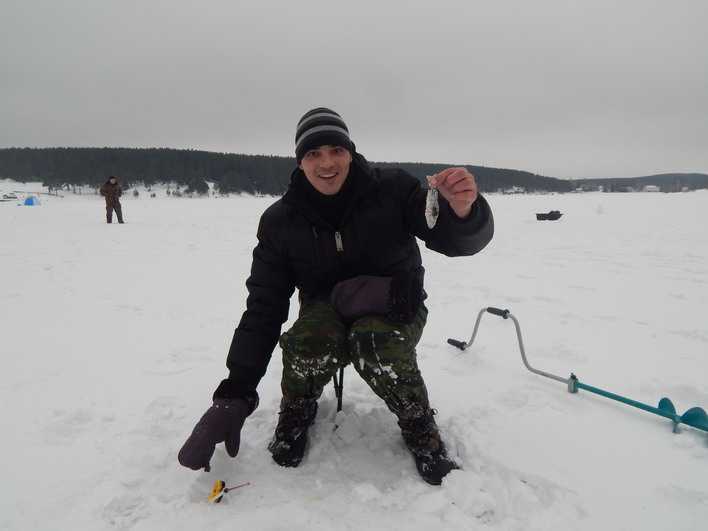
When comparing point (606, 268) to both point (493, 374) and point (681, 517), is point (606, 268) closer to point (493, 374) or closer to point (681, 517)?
point (493, 374)

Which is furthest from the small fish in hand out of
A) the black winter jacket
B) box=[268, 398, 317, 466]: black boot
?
box=[268, 398, 317, 466]: black boot

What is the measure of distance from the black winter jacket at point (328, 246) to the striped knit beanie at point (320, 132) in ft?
0.48

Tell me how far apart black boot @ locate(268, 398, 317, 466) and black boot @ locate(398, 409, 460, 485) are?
21.1 inches

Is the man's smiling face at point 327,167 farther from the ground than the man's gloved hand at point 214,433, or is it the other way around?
the man's smiling face at point 327,167

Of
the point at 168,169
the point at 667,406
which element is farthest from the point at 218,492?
the point at 168,169

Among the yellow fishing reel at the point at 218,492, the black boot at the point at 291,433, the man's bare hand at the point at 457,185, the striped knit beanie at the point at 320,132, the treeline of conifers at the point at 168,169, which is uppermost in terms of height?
the treeline of conifers at the point at 168,169

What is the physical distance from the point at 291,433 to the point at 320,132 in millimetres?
1677

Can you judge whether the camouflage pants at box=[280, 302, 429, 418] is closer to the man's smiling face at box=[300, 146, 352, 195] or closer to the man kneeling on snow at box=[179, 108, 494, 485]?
the man kneeling on snow at box=[179, 108, 494, 485]

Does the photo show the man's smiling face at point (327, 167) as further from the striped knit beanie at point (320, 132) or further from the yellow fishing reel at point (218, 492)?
the yellow fishing reel at point (218, 492)

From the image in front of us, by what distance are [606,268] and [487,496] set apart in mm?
6645

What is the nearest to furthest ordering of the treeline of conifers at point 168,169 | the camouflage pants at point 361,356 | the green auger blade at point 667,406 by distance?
1. the camouflage pants at point 361,356
2. the green auger blade at point 667,406
3. the treeline of conifers at point 168,169

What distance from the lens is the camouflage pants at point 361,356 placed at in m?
1.97

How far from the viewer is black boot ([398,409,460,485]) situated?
197 cm

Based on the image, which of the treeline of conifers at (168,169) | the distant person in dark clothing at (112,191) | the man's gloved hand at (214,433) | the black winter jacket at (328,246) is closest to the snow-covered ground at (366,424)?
the man's gloved hand at (214,433)
